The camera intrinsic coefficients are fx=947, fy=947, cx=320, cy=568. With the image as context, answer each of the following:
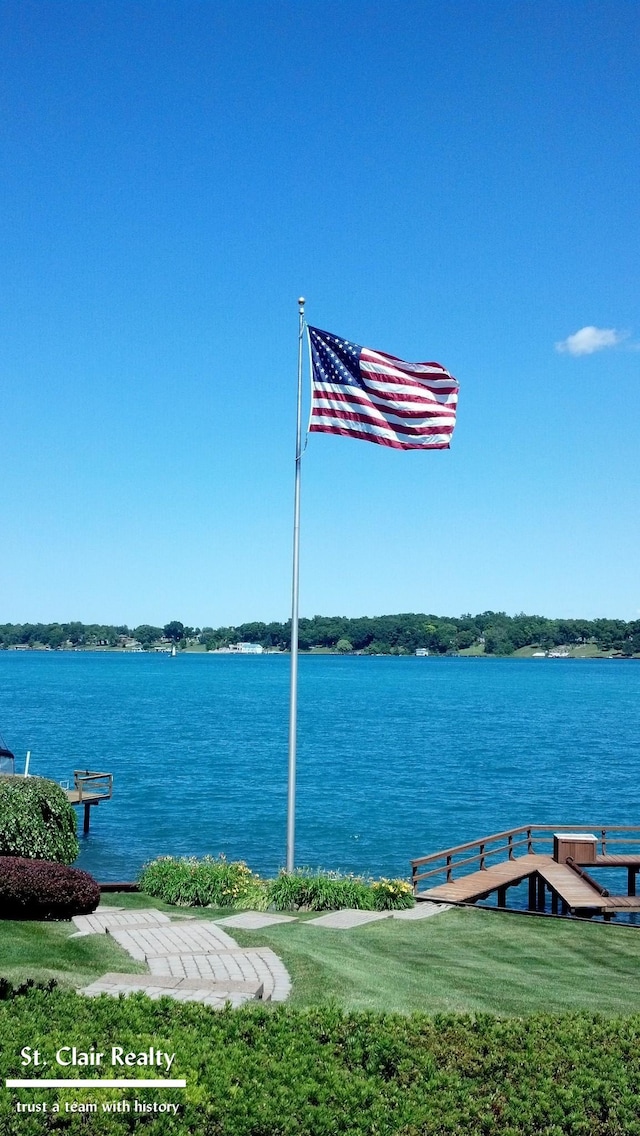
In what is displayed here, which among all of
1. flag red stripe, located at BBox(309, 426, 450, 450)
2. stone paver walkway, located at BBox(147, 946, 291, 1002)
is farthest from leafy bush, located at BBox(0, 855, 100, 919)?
flag red stripe, located at BBox(309, 426, 450, 450)

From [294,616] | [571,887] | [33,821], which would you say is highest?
[294,616]

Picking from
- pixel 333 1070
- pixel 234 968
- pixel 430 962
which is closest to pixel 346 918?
pixel 430 962

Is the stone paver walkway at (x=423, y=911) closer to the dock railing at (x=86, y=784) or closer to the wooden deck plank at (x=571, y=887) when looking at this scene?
the wooden deck plank at (x=571, y=887)

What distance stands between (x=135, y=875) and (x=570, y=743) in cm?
5467

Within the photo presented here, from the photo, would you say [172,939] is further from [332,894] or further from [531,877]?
[531,877]

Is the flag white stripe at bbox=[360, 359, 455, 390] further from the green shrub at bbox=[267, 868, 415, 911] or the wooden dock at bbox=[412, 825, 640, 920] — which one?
the wooden dock at bbox=[412, 825, 640, 920]

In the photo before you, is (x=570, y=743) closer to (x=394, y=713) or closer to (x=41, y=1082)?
(x=394, y=713)

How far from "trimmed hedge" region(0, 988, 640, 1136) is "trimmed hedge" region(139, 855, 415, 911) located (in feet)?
31.3

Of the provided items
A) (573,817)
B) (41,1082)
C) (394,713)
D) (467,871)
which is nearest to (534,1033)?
(41,1082)

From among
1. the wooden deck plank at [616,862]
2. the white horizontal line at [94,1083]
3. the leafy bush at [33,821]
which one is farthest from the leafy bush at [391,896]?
the white horizontal line at [94,1083]

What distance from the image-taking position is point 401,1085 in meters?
7.75

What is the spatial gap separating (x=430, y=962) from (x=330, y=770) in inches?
1981

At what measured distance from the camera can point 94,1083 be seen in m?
7.11

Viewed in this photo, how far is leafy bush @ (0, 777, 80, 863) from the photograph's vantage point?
17.7 m
